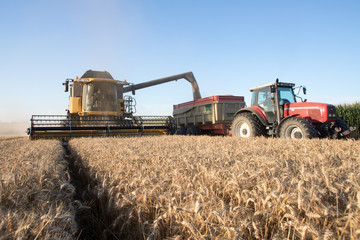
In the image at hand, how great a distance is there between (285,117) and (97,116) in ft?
24.7

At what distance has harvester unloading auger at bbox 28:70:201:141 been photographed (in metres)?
9.96

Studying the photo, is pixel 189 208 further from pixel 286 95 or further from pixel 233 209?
pixel 286 95

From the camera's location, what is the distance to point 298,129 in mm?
7246

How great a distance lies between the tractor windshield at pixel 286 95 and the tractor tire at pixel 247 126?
1154 mm

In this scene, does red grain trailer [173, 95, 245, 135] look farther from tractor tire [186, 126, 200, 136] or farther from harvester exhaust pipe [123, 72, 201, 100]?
harvester exhaust pipe [123, 72, 201, 100]

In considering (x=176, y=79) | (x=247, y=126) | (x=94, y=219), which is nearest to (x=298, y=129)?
(x=247, y=126)

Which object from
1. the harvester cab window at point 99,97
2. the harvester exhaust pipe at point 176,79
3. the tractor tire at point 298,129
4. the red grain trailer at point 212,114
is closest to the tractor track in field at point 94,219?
the tractor tire at point 298,129

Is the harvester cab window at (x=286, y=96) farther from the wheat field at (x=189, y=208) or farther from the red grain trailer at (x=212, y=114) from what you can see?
the wheat field at (x=189, y=208)

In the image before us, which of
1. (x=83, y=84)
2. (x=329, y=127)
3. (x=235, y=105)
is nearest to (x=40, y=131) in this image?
(x=83, y=84)

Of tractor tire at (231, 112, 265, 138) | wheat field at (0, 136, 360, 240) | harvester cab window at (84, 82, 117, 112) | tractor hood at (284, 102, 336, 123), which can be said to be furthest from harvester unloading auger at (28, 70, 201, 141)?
wheat field at (0, 136, 360, 240)

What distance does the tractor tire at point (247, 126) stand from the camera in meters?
8.77

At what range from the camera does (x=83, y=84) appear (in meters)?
11.5

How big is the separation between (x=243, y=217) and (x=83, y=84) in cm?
1129

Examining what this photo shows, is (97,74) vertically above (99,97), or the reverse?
(97,74)
